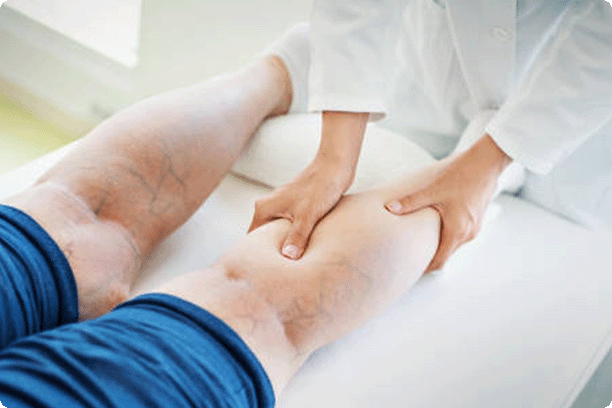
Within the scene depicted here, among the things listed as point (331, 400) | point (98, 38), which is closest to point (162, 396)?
point (331, 400)

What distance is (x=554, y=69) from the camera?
1.19 m

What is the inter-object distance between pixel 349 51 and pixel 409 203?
276 millimetres

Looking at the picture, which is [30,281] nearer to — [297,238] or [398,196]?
[297,238]

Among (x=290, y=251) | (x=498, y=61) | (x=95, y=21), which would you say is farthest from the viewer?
(x=95, y=21)

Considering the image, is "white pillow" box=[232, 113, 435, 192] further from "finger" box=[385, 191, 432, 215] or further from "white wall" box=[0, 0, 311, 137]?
"white wall" box=[0, 0, 311, 137]

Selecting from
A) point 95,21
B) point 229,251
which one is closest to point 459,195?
point 229,251

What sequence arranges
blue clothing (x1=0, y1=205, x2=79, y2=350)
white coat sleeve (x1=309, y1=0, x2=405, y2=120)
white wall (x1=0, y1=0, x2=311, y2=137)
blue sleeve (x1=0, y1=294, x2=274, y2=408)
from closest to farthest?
blue sleeve (x1=0, y1=294, x2=274, y2=408) → blue clothing (x1=0, y1=205, x2=79, y2=350) → white coat sleeve (x1=309, y1=0, x2=405, y2=120) → white wall (x1=0, y1=0, x2=311, y2=137)

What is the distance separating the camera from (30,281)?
90 centimetres

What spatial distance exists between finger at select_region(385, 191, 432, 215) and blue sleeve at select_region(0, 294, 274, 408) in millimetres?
351

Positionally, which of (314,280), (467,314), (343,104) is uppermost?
(343,104)

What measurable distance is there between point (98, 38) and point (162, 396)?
1.63 meters

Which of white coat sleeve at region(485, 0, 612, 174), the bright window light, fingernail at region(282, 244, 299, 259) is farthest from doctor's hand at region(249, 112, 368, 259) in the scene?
the bright window light

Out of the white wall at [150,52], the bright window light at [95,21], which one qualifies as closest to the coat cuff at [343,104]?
the white wall at [150,52]

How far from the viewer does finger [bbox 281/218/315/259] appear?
107cm
